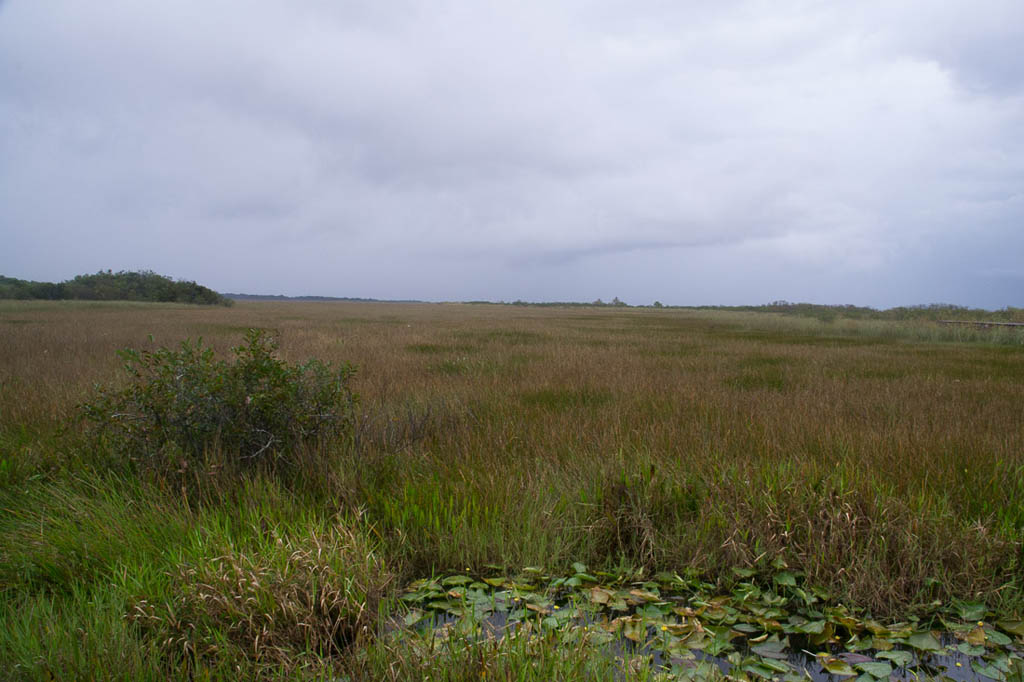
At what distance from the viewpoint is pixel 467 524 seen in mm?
3031

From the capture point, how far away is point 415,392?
6.86m

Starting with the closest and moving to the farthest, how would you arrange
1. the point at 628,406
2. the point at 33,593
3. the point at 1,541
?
the point at 33,593 < the point at 1,541 < the point at 628,406

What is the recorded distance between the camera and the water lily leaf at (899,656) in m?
2.05

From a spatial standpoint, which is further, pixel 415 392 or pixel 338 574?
pixel 415 392

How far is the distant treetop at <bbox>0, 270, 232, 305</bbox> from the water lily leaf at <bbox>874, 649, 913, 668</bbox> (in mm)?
67768

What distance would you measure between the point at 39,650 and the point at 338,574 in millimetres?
1028

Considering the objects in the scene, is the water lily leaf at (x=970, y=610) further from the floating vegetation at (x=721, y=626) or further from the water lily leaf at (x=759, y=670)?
the water lily leaf at (x=759, y=670)

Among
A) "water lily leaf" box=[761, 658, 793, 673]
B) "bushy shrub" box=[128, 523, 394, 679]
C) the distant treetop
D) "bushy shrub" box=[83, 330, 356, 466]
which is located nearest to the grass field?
"bushy shrub" box=[128, 523, 394, 679]

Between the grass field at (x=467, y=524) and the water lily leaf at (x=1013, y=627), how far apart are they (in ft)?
0.30

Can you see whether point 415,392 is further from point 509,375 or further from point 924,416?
point 924,416

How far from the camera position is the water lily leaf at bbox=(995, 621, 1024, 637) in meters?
2.23

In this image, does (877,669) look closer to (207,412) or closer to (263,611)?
(263,611)

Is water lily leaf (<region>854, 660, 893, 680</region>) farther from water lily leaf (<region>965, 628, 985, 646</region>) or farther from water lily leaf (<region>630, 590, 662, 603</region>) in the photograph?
water lily leaf (<region>630, 590, 662, 603</region>)

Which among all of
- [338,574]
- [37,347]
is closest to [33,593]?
[338,574]
